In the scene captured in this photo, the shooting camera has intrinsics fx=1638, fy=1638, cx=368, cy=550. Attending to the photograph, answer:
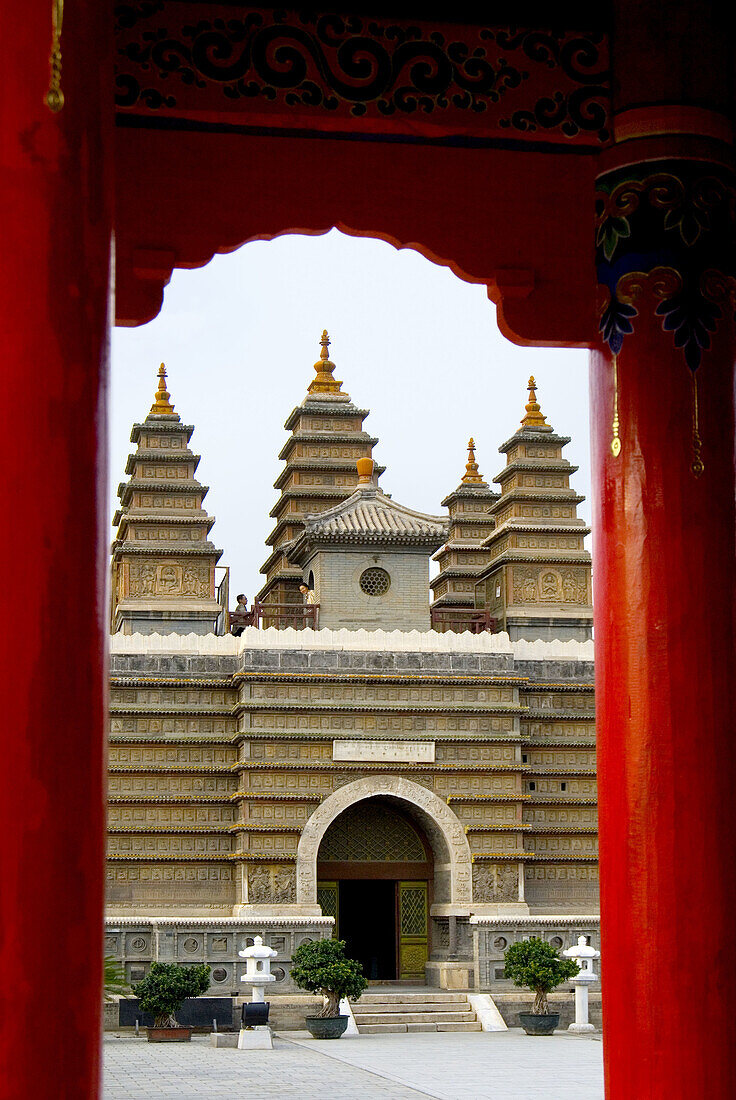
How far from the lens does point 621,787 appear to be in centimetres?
363

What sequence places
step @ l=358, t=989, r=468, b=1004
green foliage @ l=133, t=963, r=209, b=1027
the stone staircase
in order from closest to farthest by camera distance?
1. green foliage @ l=133, t=963, r=209, b=1027
2. the stone staircase
3. step @ l=358, t=989, r=468, b=1004

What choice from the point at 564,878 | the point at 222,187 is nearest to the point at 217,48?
the point at 222,187

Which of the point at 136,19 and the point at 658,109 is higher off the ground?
the point at 136,19

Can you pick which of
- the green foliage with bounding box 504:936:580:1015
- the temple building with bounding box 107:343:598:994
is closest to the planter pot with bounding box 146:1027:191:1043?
the temple building with bounding box 107:343:598:994

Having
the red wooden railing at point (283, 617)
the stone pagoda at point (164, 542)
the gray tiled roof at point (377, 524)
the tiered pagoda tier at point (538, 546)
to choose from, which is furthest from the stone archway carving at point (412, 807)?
the tiered pagoda tier at point (538, 546)

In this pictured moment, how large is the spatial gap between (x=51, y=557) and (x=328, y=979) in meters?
19.1

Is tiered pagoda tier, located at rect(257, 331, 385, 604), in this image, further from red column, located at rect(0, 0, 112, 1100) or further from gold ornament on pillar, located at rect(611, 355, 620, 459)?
red column, located at rect(0, 0, 112, 1100)

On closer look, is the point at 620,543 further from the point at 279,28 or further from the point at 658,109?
the point at 279,28

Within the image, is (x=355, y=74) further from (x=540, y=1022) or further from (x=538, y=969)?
(x=540, y=1022)

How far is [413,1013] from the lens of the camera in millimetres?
22953

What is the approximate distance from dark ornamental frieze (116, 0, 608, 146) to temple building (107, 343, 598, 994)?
69.6ft

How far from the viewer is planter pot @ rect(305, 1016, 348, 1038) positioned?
70.5 ft

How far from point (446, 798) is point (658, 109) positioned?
22443mm

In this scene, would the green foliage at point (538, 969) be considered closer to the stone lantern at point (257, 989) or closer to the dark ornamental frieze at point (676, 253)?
the stone lantern at point (257, 989)
